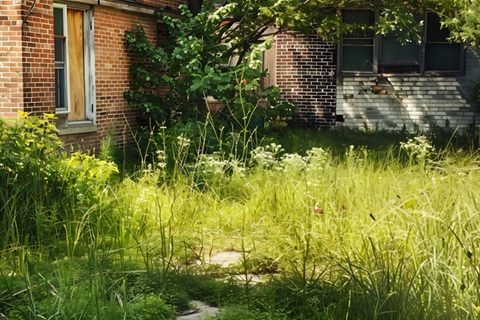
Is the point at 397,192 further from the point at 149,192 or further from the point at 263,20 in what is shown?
the point at 263,20

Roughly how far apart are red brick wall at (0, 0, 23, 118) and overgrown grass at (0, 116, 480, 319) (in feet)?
9.36

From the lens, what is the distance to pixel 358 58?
18.5 metres

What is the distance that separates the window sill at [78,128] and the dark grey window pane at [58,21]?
1.45 meters

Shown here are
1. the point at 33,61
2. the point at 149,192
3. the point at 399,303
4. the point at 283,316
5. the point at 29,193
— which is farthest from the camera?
the point at 33,61

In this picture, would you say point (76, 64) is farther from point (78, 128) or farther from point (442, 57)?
point (442, 57)

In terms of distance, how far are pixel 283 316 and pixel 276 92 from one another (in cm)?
840

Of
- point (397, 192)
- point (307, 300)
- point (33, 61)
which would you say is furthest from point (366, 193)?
point (33, 61)

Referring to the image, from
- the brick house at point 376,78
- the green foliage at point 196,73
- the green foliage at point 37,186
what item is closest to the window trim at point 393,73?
the brick house at point 376,78

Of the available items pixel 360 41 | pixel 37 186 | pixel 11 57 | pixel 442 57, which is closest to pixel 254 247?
pixel 37 186

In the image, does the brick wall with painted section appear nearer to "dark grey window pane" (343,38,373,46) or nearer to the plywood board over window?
"dark grey window pane" (343,38,373,46)

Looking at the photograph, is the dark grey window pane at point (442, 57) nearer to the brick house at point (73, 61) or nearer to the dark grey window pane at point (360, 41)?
the dark grey window pane at point (360, 41)

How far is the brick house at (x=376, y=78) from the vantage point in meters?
18.2

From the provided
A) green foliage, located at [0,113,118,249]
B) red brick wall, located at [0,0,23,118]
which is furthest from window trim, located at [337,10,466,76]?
green foliage, located at [0,113,118,249]

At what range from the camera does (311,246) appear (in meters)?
6.23
